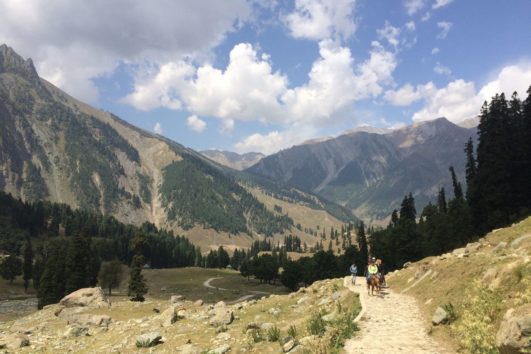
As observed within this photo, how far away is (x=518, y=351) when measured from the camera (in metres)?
15.1

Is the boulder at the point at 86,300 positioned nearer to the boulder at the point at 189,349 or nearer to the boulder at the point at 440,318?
the boulder at the point at 189,349

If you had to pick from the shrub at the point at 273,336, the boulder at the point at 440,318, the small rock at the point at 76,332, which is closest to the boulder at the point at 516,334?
the boulder at the point at 440,318

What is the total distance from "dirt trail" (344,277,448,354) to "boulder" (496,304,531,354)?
4.29 meters

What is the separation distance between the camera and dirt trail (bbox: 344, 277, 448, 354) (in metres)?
20.4

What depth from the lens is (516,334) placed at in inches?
603

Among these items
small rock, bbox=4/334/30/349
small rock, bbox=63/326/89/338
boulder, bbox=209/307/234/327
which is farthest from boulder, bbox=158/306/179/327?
small rock, bbox=4/334/30/349

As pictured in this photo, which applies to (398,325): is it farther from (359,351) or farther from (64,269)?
(64,269)

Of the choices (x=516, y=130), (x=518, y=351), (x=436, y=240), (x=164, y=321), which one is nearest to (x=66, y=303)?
(x=164, y=321)

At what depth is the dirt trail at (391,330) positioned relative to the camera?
2039cm

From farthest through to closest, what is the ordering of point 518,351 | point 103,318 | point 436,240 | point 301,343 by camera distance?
point 436,240 → point 103,318 → point 301,343 → point 518,351

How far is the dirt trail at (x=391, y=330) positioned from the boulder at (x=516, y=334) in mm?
4289

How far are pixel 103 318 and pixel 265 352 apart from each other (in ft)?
110

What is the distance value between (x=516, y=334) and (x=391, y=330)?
944 cm

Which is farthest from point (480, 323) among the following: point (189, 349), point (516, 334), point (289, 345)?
point (189, 349)
